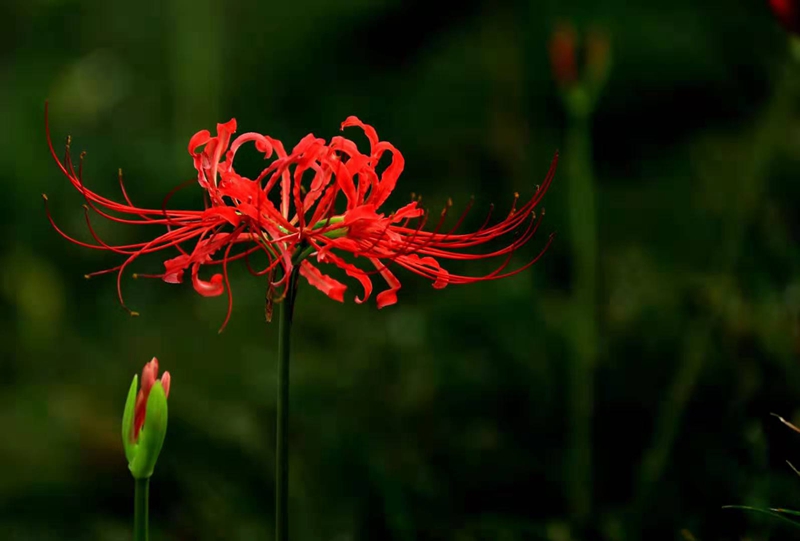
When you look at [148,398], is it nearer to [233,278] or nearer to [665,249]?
[665,249]

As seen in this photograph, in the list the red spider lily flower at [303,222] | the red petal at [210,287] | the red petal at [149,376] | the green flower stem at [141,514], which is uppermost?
the red spider lily flower at [303,222]

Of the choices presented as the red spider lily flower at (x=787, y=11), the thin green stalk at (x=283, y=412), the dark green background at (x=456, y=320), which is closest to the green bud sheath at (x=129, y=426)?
the thin green stalk at (x=283, y=412)

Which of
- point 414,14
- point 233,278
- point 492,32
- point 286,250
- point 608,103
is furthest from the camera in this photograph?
point 414,14

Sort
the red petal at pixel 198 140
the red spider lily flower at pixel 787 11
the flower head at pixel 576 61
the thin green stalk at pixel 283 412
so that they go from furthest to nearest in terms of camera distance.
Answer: the flower head at pixel 576 61 → the red spider lily flower at pixel 787 11 → the red petal at pixel 198 140 → the thin green stalk at pixel 283 412

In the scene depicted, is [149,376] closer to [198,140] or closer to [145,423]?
[145,423]

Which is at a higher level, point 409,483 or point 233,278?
point 233,278

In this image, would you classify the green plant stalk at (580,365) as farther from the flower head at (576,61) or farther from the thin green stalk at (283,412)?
the thin green stalk at (283,412)

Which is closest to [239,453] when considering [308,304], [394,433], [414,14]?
[394,433]
